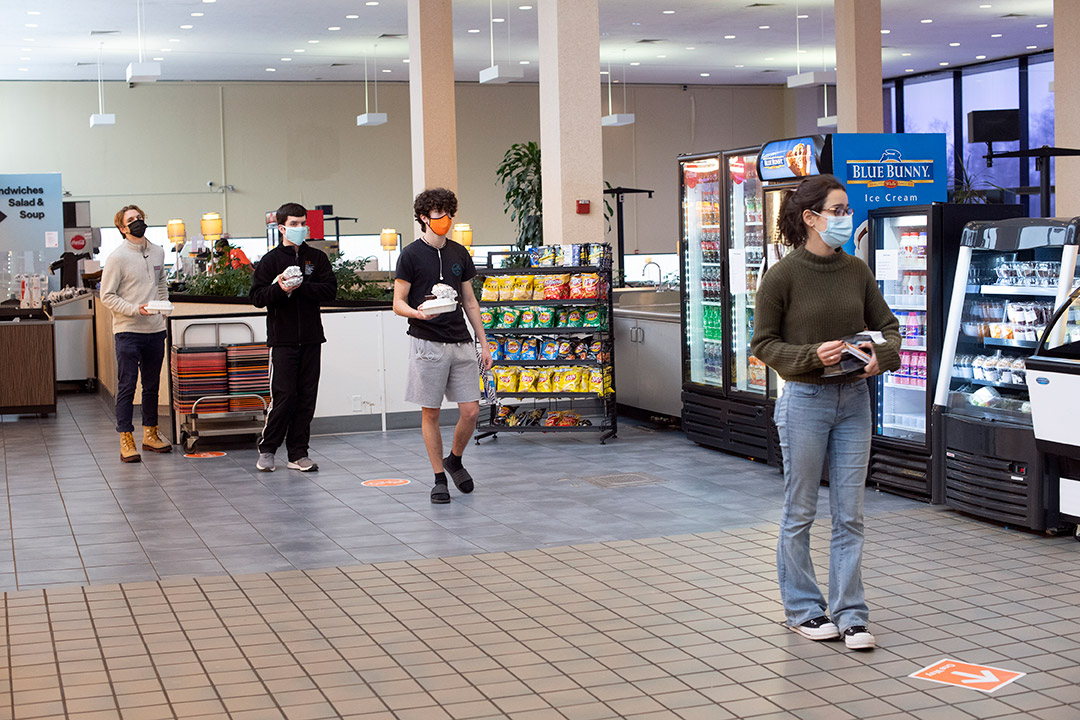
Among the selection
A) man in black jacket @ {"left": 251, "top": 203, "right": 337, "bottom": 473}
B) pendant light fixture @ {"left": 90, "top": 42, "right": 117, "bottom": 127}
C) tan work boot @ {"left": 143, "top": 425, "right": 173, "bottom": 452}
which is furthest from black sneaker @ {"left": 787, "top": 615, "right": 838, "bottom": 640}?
pendant light fixture @ {"left": 90, "top": 42, "right": 117, "bottom": 127}

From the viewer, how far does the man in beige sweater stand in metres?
7.58

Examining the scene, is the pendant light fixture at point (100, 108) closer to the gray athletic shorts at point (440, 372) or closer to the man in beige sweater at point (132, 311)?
the man in beige sweater at point (132, 311)

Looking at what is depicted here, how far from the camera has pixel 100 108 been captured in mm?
19922

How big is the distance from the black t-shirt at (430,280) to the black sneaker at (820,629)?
2823 mm

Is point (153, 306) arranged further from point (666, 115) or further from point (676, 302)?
point (666, 115)

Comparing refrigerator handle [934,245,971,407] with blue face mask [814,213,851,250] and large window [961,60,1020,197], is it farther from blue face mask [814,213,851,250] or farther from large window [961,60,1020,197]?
large window [961,60,1020,197]

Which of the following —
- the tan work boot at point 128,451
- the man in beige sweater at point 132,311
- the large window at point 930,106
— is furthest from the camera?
the large window at point 930,106

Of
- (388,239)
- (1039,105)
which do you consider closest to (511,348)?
(388,239)

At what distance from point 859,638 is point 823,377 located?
2.82ft

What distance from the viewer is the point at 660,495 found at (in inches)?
254

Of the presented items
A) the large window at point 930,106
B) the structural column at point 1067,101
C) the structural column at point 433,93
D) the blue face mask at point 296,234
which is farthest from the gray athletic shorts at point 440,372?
the large window at point 930,106

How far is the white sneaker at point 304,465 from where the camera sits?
7.31 meters

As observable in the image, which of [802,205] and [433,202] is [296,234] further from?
[802,205]

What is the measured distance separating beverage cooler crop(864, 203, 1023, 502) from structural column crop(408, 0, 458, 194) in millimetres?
6447
